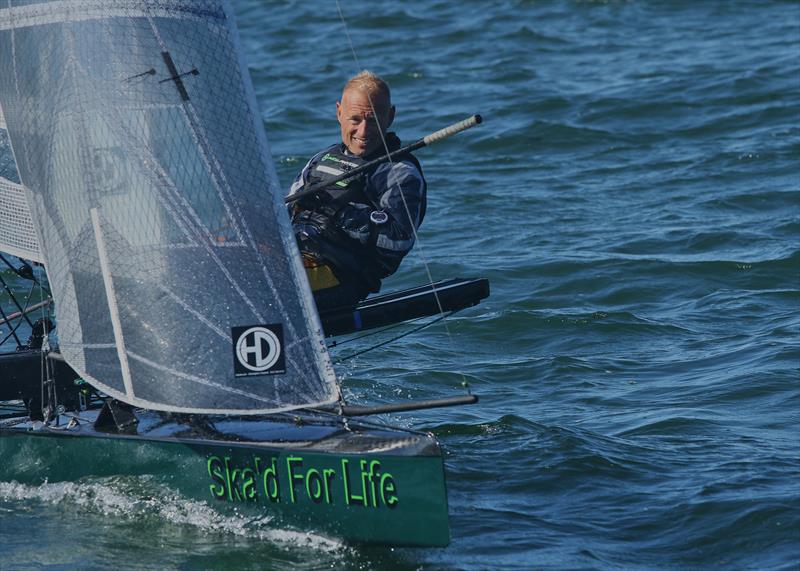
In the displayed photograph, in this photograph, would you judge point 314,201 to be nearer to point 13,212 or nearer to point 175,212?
point 175,212

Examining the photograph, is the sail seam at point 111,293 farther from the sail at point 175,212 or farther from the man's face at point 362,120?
the man's face at point 362,120

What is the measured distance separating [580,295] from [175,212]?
360cm

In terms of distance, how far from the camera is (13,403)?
5180 millimetres

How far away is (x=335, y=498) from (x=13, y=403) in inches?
70.0

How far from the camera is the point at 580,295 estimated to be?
7.25m

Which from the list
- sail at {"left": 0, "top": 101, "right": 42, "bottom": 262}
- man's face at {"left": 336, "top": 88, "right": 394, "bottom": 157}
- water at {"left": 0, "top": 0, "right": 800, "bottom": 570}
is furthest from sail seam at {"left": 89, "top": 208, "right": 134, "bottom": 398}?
man's face at {"left": 336, "top": 88, "right": 394, "bottom": 157}

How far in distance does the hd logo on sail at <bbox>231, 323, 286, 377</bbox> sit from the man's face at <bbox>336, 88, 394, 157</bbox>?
0.99m

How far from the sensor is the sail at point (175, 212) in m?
4.01

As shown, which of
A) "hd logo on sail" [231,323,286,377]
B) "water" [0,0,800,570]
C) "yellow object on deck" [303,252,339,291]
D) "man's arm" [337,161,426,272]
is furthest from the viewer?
"yellow object on deck" [303,252,339,291]

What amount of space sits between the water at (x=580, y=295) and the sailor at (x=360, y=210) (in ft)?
2.46

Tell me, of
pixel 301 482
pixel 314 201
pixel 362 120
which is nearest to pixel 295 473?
pixel 301 482

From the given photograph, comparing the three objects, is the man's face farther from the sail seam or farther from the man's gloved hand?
the sail seam

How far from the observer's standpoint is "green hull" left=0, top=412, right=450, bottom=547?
3844 mm

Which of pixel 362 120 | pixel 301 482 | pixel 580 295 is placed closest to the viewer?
pixel 301 482
